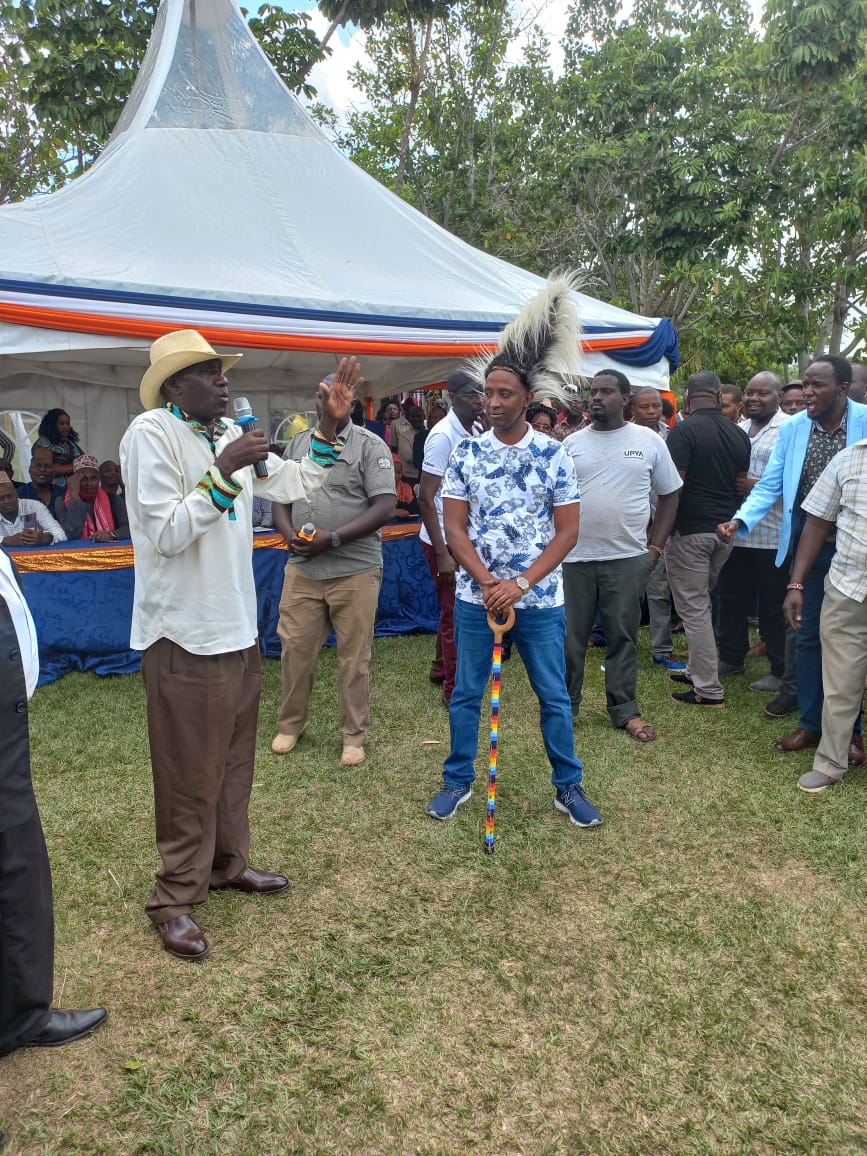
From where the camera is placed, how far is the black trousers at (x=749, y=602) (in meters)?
5.57

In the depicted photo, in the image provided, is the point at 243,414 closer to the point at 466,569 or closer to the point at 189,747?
the point at 189,747

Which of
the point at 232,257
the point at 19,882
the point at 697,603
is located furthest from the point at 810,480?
the point at 232,257

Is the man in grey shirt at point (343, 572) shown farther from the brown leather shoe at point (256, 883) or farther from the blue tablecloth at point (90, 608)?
the blue tablecloth at point (90, 608)

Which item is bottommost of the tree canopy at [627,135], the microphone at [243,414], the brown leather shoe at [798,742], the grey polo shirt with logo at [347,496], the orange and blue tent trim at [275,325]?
the brown leather shoe at [798,742]

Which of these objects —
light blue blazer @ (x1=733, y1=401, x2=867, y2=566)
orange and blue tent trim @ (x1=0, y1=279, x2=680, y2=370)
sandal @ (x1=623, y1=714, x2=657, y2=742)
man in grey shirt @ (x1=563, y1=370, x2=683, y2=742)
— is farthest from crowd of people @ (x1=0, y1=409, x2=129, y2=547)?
light blue blazer @ (x1=733, y1=401, x2=867, y2=566)

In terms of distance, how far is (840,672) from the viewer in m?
4.12

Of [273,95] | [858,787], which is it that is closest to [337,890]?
[858,787]

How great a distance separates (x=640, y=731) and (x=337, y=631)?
1808mm

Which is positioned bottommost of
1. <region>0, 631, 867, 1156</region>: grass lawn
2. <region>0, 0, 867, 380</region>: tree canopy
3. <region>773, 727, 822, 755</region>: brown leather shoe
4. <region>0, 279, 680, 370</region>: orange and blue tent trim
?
<region>0, 631, 867, 1156</region>: grass lawn

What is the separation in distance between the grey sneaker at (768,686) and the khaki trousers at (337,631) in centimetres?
276

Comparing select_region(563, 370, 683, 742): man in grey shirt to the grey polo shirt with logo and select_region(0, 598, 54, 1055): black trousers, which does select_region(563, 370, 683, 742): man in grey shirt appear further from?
select_region(0, 598, 54, 1055): black trousers

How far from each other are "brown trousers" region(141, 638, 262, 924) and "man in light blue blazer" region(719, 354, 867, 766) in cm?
310

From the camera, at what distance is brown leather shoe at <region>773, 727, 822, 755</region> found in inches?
181

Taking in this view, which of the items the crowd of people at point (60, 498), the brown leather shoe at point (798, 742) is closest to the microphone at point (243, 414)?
the brown leather shoe at point (798, 742)
